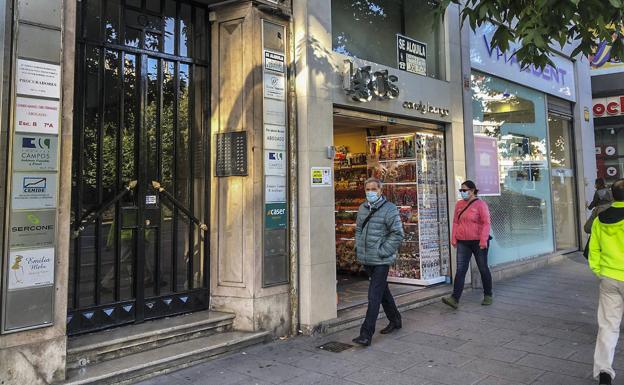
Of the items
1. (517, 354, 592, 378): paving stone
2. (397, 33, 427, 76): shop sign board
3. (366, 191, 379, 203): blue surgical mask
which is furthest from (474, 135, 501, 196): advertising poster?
(517, 354, 592, 378): paving stone

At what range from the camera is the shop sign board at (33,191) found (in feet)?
13.0

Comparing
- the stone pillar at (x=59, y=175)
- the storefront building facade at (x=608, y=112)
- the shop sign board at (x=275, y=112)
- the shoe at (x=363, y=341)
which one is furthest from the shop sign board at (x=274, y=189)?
the storefront building facade at (x=608, y=112)

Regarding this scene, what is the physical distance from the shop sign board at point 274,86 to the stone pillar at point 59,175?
2210 millimetres

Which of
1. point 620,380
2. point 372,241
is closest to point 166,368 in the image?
point 372,241

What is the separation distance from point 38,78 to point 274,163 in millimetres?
2677

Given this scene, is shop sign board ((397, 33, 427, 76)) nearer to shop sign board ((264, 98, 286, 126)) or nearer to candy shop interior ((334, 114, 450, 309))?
candy shop interior ((334, 114, 450, 309))

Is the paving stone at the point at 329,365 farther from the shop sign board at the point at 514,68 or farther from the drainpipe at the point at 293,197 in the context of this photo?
the shop sign board at the point at 514,68

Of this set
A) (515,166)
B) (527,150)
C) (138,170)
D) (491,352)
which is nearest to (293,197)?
(138,170)

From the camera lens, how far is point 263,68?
5.80 m

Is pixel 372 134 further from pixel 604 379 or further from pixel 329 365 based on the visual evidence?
pixel 604 379

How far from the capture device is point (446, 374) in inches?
178

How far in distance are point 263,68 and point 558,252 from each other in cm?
971

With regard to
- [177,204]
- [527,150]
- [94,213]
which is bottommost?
[94,213]

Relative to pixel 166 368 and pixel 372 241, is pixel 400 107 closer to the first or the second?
pixel 372 241
